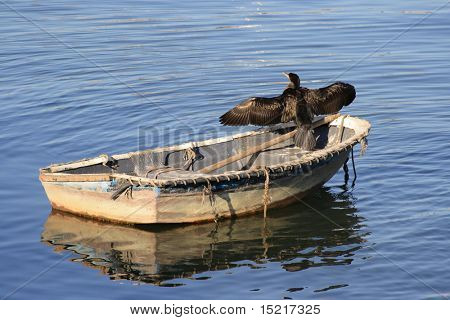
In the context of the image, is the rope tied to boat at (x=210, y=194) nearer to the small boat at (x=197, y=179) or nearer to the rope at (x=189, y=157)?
the small boat at (x=197, y=179)

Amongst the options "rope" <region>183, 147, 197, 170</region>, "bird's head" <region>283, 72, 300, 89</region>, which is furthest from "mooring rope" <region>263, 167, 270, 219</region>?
"bird's head" <region>283, 72, 300, 89</region>

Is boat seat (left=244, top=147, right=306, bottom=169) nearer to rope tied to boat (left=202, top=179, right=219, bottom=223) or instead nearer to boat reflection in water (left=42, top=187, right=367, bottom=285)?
boat reflection in water (left=42, top=187, right=367, bottom=285)

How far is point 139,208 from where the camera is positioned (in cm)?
1069

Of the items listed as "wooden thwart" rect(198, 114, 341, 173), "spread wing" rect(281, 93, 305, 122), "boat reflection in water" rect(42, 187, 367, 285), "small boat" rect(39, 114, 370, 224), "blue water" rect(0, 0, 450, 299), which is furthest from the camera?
"spread wing" rect(281, 93, 305, 122)

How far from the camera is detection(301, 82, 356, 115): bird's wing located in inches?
475

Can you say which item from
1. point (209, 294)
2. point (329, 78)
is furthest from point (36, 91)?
point (209, 294)

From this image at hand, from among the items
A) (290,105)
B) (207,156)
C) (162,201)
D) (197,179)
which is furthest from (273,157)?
(162,201)

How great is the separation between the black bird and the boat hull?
82cm

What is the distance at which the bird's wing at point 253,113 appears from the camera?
38.7 feet

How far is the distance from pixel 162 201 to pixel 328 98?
9.75 ft

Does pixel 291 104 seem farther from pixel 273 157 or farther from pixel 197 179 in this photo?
pixel 197 179

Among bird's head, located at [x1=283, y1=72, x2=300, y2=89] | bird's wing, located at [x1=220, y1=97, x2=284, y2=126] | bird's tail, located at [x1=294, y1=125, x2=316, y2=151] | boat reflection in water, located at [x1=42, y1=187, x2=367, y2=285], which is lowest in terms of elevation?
boat reflection in water, located at [x1=42, y1=187, x2=367, y2=285]

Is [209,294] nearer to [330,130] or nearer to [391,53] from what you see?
[330,130]

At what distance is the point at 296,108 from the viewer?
11.9 metres
